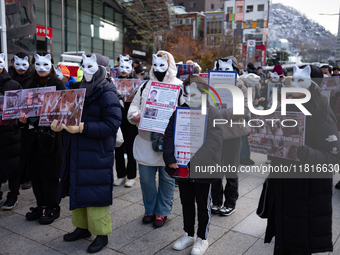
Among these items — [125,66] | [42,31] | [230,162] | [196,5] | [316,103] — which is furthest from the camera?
[196,5]

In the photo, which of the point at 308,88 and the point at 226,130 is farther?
the point at 226,130

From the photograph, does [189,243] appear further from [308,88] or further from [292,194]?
[308,88]

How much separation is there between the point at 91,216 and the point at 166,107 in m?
1.42

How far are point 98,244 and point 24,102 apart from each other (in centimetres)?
181

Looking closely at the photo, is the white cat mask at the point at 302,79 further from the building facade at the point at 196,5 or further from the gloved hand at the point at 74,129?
the building facade at the point at 196,5

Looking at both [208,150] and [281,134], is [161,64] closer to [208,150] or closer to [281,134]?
[208,150]

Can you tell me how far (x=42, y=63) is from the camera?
3.93m

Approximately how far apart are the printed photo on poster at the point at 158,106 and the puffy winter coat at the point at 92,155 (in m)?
0.46

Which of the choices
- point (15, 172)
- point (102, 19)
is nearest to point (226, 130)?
point (15, 172)

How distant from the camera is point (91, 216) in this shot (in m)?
3.43

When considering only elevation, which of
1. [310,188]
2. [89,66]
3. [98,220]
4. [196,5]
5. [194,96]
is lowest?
[98,220]

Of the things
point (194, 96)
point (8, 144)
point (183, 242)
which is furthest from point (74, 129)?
point (8, 144)

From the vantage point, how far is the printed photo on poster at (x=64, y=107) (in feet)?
10.5

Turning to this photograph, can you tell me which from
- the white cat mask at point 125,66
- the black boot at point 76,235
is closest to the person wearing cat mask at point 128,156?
the white cat mask at point 125,66
